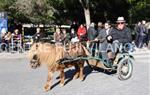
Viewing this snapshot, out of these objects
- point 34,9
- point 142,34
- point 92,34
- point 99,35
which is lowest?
point 142,34

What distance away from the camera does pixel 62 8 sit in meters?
40.1

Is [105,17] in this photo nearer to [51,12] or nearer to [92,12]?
[92,12]

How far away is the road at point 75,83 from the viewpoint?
1140 cm

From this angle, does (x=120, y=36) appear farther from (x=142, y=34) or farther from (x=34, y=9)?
(x=34, y=9)

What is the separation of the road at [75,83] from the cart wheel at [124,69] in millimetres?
172

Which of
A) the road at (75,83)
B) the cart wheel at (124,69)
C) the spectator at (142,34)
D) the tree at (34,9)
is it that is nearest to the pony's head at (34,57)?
the road at (75,83)

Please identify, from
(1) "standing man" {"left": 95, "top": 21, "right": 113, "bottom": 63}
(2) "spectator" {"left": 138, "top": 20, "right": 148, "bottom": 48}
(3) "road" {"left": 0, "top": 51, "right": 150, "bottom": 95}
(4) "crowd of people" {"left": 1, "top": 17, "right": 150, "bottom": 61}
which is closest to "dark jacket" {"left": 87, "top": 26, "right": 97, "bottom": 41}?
(4) "crowd of people" {"left": 1, "top": 17, "right": 150, "bottom": 61}

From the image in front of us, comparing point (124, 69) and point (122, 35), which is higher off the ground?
point (122, 35)

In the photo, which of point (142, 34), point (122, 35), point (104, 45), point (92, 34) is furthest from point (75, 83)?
point (142, 34)

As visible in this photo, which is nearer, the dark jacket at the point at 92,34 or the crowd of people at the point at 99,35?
the crowd of people at the point at 99,35

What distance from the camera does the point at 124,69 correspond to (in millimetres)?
13172

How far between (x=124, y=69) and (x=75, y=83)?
162 centimetres

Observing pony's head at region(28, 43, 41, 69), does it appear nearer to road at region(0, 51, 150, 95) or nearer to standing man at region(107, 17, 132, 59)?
road at region(0, 51, 150, 95)

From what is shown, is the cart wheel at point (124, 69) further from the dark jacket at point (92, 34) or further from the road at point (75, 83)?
the dark jacket at point (92, 34)
